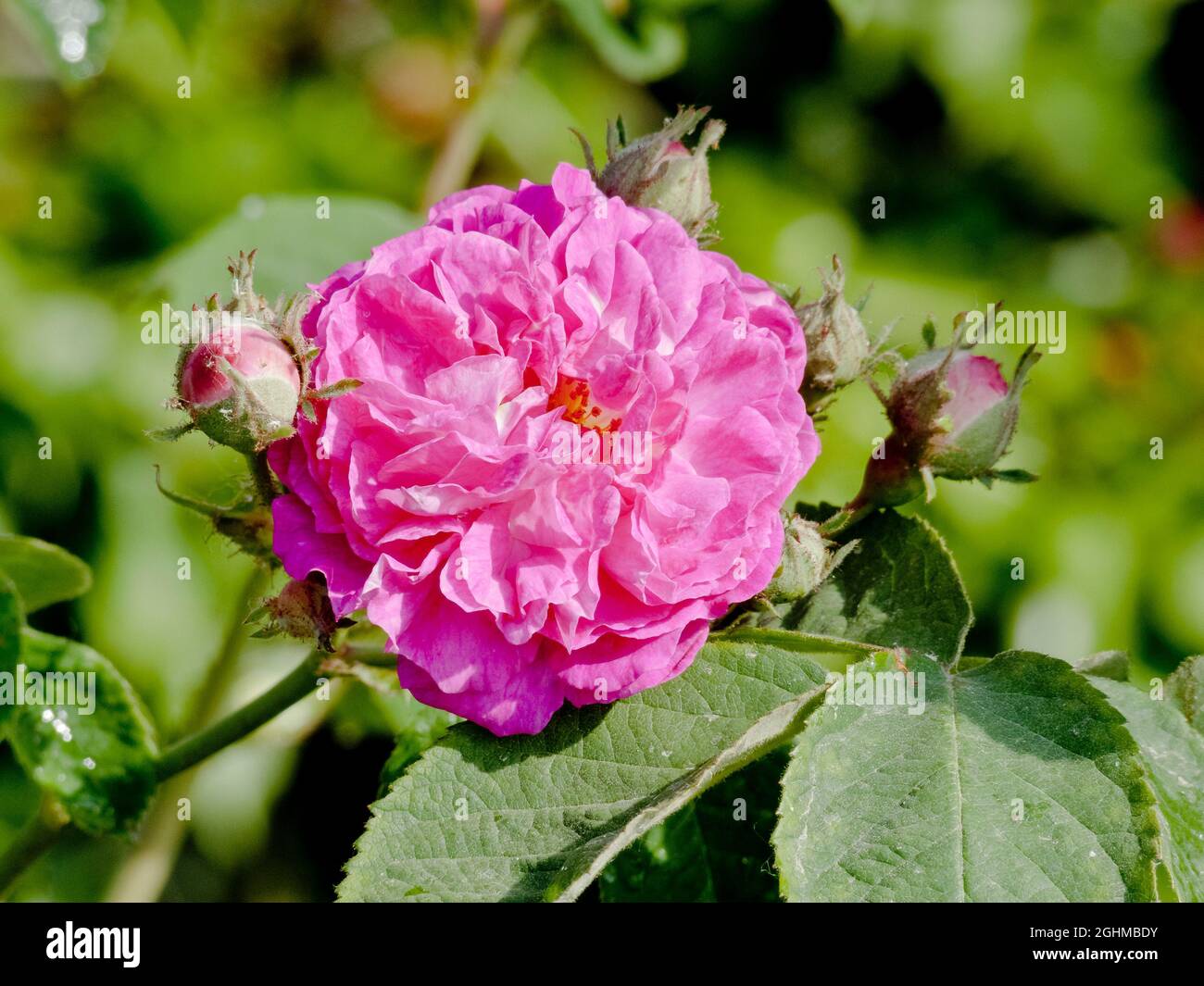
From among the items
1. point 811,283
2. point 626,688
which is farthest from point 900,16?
point 626,688

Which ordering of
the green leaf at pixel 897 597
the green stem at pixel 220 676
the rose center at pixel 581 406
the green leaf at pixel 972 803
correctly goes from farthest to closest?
the green stem at pixel 220 676
the green leaf at pixel 897 597
the rose center at pixel 581 406
the green leaf at pixel 972 803

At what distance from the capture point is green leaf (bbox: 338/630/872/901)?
3.18 feet

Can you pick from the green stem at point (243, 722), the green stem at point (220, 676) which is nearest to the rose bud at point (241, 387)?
the green stem at point (243, 722)

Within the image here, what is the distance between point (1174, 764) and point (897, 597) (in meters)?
0.29

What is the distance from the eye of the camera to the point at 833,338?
3.83 ft

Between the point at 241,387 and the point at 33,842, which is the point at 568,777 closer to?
the point at 241,387

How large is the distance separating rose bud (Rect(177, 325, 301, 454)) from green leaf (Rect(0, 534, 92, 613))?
30cm

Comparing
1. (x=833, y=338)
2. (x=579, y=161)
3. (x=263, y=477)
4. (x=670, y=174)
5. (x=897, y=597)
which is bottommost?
(x=897, y=597)

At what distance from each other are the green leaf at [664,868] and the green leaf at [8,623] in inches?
23.3

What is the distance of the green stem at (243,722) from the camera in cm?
122

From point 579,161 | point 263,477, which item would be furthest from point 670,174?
point 579,161

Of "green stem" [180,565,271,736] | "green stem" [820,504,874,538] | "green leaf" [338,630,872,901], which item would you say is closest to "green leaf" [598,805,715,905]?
"green leaf" [338,630,872,901]

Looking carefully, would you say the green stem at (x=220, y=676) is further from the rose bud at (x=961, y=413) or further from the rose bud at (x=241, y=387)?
the rose bud at (x=961, y=413)

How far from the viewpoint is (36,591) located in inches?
50.5
